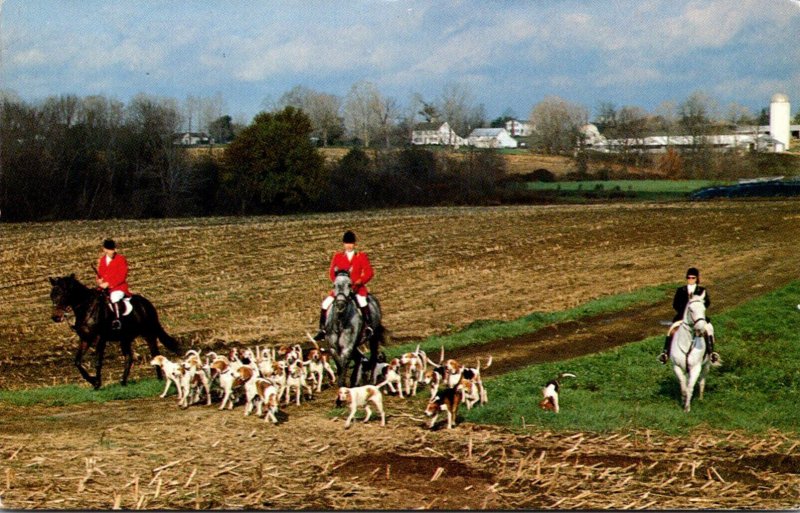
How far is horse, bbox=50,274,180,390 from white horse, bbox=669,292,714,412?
8802mm

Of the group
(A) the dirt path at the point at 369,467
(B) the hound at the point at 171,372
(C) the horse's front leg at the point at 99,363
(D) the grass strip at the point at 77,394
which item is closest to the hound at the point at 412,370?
(A) the dirt path at the point at 369,467

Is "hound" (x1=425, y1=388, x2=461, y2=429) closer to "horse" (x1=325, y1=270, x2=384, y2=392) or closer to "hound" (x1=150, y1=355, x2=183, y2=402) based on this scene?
"horse" (x1=325, y1=270, x2=384, y2=392)

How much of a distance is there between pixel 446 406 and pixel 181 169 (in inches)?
1707

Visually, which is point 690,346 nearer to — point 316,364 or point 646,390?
point 646,390

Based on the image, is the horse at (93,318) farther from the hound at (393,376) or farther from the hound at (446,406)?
the hound at (446,406)

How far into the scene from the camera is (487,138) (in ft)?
209

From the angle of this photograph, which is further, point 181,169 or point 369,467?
point 181,169

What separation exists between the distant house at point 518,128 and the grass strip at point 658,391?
51.7 meters

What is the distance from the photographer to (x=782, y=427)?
546 inches

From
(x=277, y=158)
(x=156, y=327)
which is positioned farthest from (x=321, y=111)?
(x=156, y=327)

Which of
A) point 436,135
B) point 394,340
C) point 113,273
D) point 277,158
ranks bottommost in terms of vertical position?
point 394,340

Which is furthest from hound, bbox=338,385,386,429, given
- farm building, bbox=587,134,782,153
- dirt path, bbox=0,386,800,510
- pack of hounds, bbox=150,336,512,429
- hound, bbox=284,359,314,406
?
farm building, bbox=587,134,782,153


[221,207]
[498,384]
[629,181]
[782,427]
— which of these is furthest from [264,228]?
[782,427]

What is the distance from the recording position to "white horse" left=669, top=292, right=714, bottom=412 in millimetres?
14367
